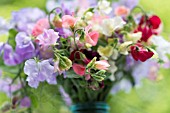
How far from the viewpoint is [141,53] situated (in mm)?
924

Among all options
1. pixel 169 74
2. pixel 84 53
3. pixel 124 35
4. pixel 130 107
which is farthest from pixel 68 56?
pixel 169 74

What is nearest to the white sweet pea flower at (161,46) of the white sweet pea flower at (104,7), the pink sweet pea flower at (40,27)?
the white sweet pea flower at (104,7)

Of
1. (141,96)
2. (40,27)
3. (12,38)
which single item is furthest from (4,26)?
(141,96)

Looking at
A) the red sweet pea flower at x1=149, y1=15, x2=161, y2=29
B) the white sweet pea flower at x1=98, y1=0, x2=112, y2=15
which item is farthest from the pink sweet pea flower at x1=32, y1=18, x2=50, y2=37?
the red sweet pea flower at x1=149, y1=15, x2=161, y2=29

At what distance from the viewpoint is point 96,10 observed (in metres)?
1.05

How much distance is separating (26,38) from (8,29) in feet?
0.52

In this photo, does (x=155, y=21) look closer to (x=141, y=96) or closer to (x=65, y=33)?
(x=65, y=33)

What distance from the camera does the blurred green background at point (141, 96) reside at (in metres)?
1.07

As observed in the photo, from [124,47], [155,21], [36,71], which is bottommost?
[36,71]

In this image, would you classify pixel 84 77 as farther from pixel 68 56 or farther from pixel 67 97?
pixel 67 97

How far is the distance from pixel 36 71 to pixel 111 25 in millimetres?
212

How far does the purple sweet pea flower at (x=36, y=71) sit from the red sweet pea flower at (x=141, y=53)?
0.18m

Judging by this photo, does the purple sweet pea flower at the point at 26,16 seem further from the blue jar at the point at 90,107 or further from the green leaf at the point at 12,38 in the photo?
the blue jar at the point at 90,107

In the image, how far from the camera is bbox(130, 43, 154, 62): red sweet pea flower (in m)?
0.91
